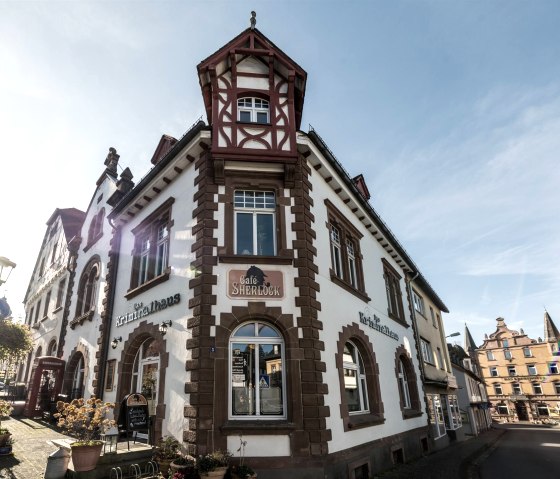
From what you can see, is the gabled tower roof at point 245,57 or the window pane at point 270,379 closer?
the window pane at point 270,379

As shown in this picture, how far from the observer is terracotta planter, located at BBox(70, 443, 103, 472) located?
25.6 ft

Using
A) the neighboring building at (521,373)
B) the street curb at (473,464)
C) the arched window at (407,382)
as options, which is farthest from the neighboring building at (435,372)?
the neighboring building at (521,373)

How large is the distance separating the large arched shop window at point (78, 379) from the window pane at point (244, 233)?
10.3 metres

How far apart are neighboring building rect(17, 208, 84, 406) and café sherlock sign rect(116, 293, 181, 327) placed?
807cm

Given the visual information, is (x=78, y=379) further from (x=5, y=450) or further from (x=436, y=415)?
(x=436, y=415)

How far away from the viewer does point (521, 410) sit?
60.0 m

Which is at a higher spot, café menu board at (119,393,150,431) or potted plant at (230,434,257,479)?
café menu board at (119,393,150,431)

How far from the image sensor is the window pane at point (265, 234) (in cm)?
1009

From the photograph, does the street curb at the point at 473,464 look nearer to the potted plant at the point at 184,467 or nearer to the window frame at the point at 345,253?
the window frame at the point at 345,253

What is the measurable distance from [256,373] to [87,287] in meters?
12.4

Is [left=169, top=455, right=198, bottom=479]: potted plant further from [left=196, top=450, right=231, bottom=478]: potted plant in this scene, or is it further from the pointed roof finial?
the pointed roof finial

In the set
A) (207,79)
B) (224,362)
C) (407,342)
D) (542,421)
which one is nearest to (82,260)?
(207,79)

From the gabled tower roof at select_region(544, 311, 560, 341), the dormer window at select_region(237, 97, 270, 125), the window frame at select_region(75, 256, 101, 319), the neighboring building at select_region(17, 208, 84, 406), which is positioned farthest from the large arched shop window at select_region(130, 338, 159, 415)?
the gabled tower roof at select_region(544, 311, 560, 341)

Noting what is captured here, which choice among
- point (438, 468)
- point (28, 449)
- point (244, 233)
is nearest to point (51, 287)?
point (28, 449)
